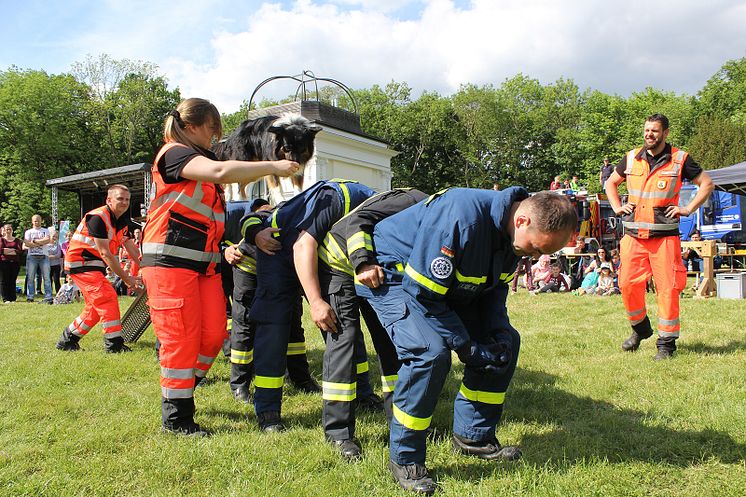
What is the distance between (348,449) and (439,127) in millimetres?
44311

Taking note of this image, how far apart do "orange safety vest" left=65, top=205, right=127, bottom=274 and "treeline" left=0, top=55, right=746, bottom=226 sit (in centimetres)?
3185

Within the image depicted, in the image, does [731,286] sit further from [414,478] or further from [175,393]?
[175,393]

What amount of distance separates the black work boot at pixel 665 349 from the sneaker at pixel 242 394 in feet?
12.7

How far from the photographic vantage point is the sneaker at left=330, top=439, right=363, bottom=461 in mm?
3170

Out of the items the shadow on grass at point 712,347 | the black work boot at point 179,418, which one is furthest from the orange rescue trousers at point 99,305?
the shadow on grass at point 712,347

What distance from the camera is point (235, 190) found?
4.86m

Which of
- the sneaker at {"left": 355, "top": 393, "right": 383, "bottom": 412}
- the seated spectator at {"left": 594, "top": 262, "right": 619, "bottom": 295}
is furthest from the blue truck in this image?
the sneaker at {"left": 355, "top": 393, "right": 383, "bottom": 412}

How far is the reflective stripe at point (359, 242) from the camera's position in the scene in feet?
9.99

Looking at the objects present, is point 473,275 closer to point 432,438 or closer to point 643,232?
point 432,438

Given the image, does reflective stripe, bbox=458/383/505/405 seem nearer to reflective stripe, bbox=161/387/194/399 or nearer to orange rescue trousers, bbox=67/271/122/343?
reflective stripe, bbox=161/387/194/399

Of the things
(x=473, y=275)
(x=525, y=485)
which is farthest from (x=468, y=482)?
(x=473, y=275)

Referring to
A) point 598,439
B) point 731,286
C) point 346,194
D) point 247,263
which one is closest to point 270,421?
point 247,263

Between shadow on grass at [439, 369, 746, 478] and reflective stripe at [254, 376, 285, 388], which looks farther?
reflective stripe at [254, 376, 285, 388]

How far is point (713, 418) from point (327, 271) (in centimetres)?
269
